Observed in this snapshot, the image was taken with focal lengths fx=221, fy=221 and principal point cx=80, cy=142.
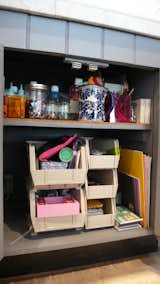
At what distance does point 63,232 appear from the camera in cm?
89

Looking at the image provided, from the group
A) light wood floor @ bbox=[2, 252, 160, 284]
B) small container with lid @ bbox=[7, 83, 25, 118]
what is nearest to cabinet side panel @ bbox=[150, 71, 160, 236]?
light wood floor @ bbox=[2, 252, 160, 284]

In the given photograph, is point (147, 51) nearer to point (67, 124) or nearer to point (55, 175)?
point (67, 124)

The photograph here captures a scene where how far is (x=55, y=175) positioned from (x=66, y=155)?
90 mm

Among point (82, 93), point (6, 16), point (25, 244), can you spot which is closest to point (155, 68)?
point (82, 93)

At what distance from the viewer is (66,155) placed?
851mm

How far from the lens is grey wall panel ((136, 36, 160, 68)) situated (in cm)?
84

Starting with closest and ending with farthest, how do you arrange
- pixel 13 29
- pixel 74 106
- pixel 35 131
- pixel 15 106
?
pixel 13 29 < pixel 15 106 < pixel 74 106 < pixel 35 131

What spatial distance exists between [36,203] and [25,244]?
0.15 meters

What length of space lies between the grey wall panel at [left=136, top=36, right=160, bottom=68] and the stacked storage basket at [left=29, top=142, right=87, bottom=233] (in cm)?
42

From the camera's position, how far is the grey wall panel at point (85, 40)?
0.75 meters

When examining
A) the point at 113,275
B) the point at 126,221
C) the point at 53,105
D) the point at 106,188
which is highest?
the point at 53,105

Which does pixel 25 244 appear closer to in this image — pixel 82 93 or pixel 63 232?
pixel 63 232

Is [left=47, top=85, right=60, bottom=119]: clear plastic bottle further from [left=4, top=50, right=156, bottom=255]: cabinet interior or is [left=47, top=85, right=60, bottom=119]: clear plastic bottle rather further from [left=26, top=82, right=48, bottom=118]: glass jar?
[left=4, top=50, right=156, bottom=255]: cabinet interior

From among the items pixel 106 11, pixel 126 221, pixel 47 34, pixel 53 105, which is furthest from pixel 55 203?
pixel 106 11
